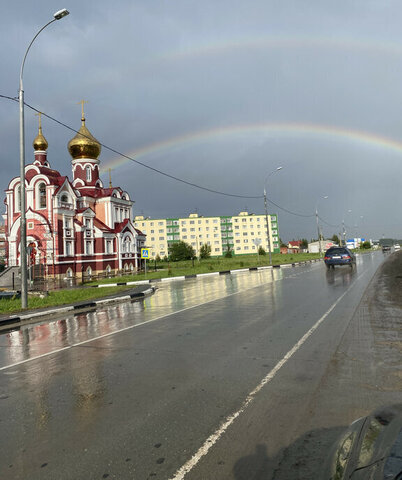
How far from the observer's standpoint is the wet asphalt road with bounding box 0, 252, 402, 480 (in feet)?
9.57

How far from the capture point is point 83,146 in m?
43.3

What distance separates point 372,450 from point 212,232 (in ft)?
396

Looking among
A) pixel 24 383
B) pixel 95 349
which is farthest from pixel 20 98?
pixel 24 383

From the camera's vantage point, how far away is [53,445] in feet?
10.6

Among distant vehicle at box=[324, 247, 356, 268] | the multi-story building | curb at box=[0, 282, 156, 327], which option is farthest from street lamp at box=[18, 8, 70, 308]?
the multi-story building

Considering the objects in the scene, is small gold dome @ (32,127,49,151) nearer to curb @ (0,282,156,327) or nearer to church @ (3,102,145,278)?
church @ (3,102,145,278)

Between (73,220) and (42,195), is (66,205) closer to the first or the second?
(73,220)

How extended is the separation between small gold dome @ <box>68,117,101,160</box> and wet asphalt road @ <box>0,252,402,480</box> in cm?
3825

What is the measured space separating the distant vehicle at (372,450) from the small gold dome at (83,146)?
44.2 metres

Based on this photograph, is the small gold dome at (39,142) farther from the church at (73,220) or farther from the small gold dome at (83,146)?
the small gold dome at (83,146)

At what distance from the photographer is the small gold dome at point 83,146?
141 feet

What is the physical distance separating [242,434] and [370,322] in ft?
19.1

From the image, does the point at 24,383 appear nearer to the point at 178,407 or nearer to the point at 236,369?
the point at 178,407

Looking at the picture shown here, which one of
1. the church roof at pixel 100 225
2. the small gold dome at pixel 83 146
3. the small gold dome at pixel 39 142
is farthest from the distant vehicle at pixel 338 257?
the small gold dome at pixel 39 142
